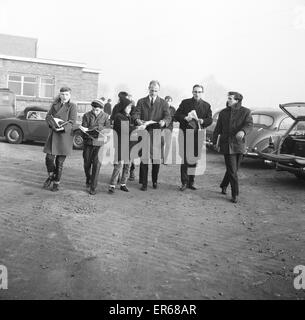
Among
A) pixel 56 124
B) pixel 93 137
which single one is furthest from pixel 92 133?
pixel 56 124

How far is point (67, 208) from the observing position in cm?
627

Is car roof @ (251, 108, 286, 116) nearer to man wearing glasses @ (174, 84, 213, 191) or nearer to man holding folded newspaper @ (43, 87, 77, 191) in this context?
man wearing glasses @ (174, 84, 213, 191)

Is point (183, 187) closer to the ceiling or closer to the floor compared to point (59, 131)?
closer to the floor

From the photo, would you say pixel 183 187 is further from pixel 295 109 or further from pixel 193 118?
pixel 295 109

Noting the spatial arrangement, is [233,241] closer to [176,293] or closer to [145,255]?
[145,255]

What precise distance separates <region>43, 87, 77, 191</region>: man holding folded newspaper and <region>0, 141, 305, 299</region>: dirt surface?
57cm

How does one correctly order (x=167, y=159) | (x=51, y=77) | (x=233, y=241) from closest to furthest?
1. (x=233, y=241)
2. (x=167, y=159)
3. (x=51, y=77)

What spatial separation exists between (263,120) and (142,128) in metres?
5.79

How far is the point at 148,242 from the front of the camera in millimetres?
5000

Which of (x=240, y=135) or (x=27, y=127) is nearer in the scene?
(x=240, y=135)

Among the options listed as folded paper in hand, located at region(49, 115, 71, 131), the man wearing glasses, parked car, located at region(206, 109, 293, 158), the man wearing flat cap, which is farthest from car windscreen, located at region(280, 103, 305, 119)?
folded paper in hand, located at region(49, 115, 71, 131)

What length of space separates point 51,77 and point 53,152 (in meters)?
22.7

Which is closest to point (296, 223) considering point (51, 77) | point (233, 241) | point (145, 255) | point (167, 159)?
point (233, 241)
